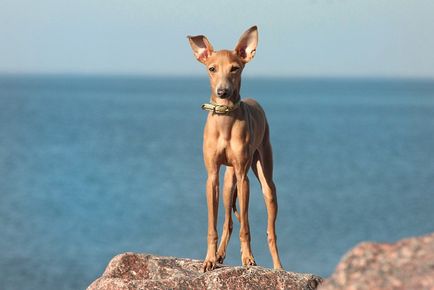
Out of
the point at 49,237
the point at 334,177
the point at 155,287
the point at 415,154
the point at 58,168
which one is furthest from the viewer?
the point at 415,154

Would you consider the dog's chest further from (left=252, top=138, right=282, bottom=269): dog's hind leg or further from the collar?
(left=252, top=138, right=282, bottom=269): dog's hind leg

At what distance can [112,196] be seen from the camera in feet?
381

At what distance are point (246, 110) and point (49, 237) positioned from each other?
8590cm

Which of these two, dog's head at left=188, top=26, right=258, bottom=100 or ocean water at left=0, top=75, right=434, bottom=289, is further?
ocean water at left=0, top=75, right=434, bottom=289

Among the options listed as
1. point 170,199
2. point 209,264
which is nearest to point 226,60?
point 209,264

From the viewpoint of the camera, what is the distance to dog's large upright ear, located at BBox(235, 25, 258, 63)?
1160 cm

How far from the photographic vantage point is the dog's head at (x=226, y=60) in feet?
37.0

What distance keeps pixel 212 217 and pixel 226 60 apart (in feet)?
5.74

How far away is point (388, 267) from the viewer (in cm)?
685

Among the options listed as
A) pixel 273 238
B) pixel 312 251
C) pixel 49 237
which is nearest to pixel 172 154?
pixel 49 237

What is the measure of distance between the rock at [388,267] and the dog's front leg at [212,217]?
460 centimetres

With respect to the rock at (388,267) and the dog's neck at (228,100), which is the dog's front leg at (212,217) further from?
the rock at (388,267)

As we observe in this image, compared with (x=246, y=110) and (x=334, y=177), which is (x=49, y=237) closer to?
(x=334, y=177)

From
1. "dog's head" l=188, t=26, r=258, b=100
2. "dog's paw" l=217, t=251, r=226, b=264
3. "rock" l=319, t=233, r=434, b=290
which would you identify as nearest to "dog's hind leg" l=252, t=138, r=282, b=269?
"dog's paw" l=217, t=251, r=226, b=264
